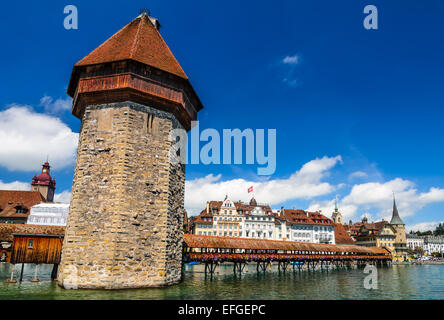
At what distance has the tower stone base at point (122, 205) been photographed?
1198 cm

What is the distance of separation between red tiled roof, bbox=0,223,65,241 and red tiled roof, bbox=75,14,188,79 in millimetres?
8415

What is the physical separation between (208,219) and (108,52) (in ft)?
124

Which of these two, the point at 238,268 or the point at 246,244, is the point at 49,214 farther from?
the point at 246,244

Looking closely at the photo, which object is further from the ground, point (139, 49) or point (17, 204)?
point (139, 49)

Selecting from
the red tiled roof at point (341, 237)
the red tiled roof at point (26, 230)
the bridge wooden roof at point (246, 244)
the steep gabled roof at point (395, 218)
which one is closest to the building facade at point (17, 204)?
the red tiled roof at point (26, 230)

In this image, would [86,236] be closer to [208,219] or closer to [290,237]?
[208,219]

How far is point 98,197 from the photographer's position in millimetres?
12602

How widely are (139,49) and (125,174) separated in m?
6.04

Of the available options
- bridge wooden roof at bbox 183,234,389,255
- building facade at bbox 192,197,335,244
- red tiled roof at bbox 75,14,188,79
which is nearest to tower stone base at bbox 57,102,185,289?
red tiled roof at bbox 75,14,188,79

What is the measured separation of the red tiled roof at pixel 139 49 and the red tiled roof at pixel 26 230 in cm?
841

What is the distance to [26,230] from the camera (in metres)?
15.7

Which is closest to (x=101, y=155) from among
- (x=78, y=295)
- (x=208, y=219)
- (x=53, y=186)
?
(x=78, y=295)

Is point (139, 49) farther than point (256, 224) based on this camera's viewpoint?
No

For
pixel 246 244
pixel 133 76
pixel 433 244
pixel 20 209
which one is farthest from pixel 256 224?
pixel 433 244
